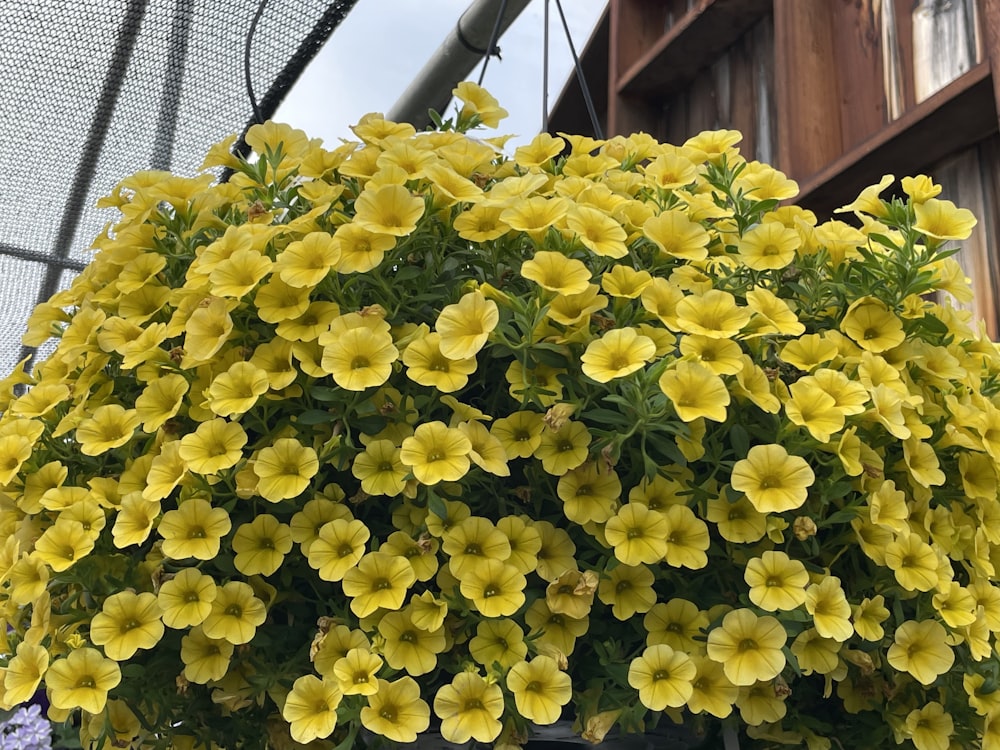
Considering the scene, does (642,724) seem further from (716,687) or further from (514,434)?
(514,434)

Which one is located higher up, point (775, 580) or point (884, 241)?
point (884, 241)

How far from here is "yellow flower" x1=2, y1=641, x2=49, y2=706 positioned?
0.59 m

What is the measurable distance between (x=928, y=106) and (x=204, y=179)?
1.03 metres

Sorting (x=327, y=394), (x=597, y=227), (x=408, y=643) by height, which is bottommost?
(x=408, y=643)

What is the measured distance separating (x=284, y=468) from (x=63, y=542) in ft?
0.54

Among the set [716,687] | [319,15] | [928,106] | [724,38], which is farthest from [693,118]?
[716,687]

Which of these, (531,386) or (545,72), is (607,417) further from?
(545,72)

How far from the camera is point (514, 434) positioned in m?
0.58

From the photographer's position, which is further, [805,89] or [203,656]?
[805,89]

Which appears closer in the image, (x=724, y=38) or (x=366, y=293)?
(x=366, y=293)

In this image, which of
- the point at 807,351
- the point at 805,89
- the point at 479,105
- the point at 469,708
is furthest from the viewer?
the point at 805,89

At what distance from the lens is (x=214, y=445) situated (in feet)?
1.91

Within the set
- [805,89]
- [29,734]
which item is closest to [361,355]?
[29,734]

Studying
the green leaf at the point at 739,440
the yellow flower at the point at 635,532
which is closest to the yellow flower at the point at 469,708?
the yellow flower at the point at 635,532
